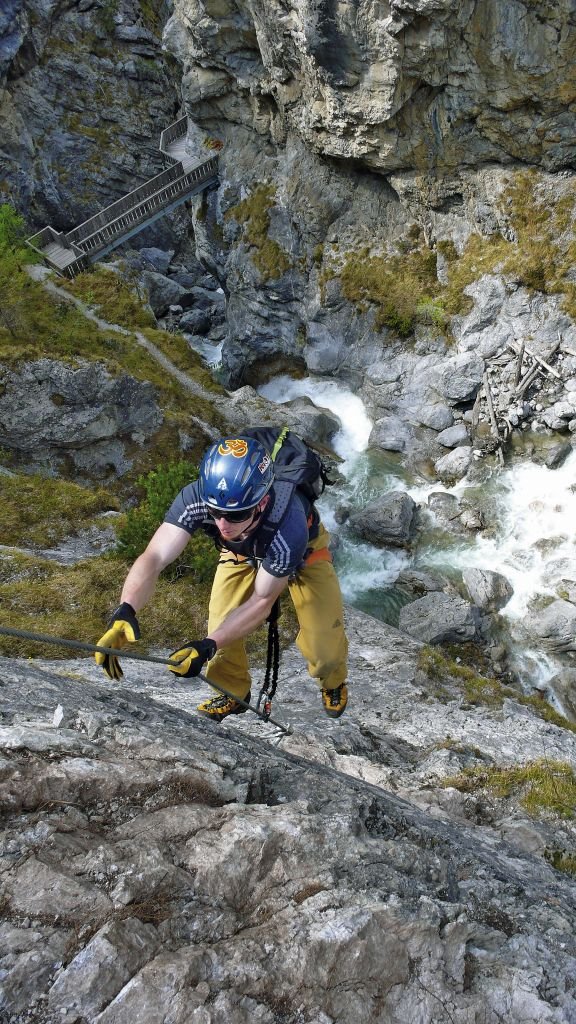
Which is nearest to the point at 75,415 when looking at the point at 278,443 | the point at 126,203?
the point at 278,443

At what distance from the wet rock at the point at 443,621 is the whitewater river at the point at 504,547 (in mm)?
1551

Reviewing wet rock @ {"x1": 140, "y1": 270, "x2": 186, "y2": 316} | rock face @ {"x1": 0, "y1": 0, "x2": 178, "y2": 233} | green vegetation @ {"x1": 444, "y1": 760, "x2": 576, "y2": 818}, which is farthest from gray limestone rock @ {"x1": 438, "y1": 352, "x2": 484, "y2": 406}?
rock face @ {"x1": 0, "y1": 0, "x2": 178, "y2": 233}

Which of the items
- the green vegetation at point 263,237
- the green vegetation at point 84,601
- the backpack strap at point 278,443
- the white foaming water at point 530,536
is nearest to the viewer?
the backpack strap at point 278,443

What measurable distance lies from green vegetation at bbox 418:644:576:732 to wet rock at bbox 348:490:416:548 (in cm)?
996

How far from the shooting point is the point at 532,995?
157 inches

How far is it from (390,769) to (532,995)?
5.05m

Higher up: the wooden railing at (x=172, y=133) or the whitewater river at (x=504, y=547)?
the wooden railing at (x=172, y=133)

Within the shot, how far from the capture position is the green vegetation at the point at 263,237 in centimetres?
3572

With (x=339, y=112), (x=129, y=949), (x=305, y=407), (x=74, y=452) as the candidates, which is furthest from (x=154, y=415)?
(x=129, y=949)

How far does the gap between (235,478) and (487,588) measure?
17495 mm

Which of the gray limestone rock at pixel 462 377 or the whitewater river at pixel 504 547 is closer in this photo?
the whitewater river at pixel 504 547

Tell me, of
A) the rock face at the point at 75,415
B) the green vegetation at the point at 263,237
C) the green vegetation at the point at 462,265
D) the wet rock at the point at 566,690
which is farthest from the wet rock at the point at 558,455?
the green vegetation at the point at 263,237

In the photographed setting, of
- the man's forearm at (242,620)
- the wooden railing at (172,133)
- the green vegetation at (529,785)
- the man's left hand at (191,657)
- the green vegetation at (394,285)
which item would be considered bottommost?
the green vegetation at (529,785)

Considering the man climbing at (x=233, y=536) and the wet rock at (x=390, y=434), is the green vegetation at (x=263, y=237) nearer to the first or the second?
the wet rock at (x=390, y=434)
